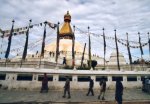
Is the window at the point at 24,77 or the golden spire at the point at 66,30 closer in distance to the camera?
the window at the point at 24,77

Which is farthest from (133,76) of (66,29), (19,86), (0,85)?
(66,29)

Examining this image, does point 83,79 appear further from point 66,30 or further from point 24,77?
point 66,30

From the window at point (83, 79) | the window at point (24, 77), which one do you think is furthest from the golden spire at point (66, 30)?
the window at point (24, 77)

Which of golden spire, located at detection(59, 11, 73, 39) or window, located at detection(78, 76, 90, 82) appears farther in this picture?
golden spire, located at detection(59, 11, 73, 39)

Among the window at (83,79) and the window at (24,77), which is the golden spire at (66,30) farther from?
the window at (24,77)

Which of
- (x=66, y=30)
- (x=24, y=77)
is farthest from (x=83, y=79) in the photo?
(x=66, y=30)

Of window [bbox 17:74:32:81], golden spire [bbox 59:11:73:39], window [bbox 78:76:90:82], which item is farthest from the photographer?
golden spire [bbox 59:11:73:39]

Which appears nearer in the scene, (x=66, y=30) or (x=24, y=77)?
(x=24, y=77)

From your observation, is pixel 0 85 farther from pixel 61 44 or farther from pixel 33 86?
pixel 61 44

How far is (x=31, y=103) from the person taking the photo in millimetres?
12680

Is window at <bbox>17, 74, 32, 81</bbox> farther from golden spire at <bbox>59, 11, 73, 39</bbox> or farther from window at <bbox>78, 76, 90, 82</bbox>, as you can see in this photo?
golden spire at <bbox>59, 11, 73, 39</bbox>

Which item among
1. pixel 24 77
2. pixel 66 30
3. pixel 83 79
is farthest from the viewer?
pixel 66 30

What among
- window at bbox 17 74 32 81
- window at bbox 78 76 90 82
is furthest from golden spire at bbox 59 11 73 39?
window at bbox 17 74 32 81

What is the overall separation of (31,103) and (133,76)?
15623 mm
